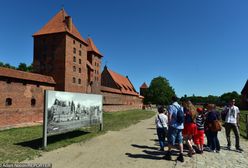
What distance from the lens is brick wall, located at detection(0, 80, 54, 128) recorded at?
1933cm

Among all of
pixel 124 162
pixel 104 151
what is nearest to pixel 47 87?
pixel 104 151

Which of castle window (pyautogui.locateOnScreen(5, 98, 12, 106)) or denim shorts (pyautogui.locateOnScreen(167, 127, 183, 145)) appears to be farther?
castle window (pyautogui.locateOnScreen(5, 98, 12, 106))

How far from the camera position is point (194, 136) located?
26.8 feet

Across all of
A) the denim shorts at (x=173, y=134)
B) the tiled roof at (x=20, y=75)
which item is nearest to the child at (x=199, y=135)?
the denim shorts at (x=173, y=134)

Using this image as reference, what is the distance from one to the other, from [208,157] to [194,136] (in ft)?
3.08

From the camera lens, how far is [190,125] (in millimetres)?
7852

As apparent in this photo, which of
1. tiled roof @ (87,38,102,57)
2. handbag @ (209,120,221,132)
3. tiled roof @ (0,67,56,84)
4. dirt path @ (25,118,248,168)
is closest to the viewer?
dirt path @ (25,118,248,168)

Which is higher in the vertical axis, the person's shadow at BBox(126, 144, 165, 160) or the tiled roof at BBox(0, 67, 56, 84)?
the tiled roof at BBox(0, 67, 56, 84)

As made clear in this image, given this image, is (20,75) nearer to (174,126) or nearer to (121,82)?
(174,126)

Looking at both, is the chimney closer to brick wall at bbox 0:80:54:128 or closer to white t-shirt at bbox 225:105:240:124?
brick wall at bbox 0:80:54:128

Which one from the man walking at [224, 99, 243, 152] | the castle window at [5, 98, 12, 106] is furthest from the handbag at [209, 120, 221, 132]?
the castle window at [5, 98, 12, 106]

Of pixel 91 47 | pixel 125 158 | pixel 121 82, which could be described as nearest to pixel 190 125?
pixel 125 158

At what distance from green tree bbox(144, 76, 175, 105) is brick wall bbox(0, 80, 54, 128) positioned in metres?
62.5

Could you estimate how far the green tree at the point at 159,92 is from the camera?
8256 centimetres
